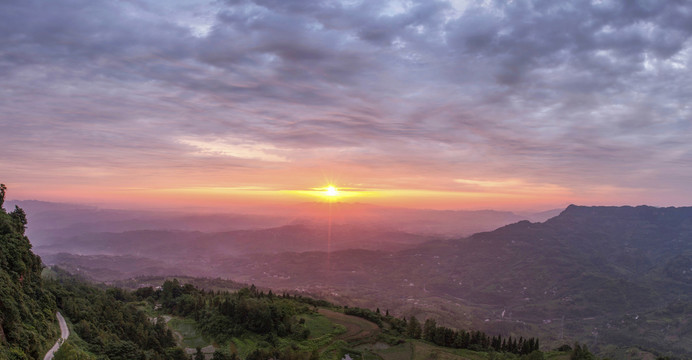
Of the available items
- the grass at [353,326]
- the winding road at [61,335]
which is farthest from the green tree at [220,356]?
the grass at [353,326]

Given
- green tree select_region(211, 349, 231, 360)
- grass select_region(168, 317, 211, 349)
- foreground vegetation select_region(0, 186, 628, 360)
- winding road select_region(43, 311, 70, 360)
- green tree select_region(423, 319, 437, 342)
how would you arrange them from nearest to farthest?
winding road select_region(43, 311, 70, 360), foreground vegetation select_region(0, 186, 628, 360), green tree select_region(211, 349, 231, 360), grass select_region(168, 317, 211, 349), green tree select_region(423, 319, 437, 342)

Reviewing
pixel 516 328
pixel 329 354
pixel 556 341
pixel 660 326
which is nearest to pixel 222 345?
pixel 329 354

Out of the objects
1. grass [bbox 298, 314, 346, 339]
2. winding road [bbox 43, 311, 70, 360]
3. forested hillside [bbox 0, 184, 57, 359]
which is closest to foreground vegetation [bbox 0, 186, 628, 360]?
forested hillside [bbox 0, 184, 57, 359]

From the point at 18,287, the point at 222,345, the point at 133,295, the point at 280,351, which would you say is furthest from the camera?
the point at 133,295

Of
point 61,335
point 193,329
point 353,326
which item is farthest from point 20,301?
point 353,326

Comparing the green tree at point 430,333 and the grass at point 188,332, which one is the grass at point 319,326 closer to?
the green tree at point 430,333

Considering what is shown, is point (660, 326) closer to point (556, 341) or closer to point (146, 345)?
point (556, 341)

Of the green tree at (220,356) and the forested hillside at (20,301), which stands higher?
the forested hillside at (20,301)

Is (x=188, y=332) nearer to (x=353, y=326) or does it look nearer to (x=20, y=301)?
(x=353, y=326)

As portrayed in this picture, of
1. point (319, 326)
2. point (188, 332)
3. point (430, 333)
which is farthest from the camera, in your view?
point (319, 326)

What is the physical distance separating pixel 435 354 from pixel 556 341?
149m

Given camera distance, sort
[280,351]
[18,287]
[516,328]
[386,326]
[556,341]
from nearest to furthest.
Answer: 1. [18,287]
2. [280,351]
3. [386,326]
4. [556,341]
5. [516,328]

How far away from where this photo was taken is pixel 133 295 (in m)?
89.9

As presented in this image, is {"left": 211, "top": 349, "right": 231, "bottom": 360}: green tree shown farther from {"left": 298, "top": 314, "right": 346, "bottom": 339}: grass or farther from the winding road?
the winding road
